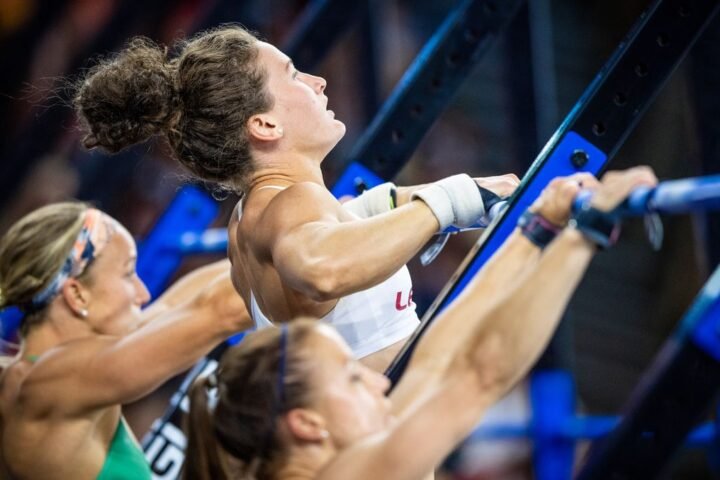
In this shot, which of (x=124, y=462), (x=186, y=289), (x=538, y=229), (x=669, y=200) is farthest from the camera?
(x=186, y=289)

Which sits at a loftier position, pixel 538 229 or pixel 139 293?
pixel 538 229

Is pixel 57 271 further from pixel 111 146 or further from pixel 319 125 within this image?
pixel 319 125

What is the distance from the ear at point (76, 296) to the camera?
7.82ft

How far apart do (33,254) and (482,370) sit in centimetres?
133

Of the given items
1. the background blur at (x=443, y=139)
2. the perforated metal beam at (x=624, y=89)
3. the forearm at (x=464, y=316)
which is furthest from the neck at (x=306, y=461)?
the background blur at (x=443, y=139)

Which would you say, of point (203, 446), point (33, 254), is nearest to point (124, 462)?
point (33, 254)

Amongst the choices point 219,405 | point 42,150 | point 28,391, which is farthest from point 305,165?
point 42,150

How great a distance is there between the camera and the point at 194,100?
73.6 inches

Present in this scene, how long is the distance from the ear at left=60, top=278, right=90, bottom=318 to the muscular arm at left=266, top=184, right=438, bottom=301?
83 cm

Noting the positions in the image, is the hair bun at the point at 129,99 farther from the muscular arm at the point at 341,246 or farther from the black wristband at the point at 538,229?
the black wristband at the point at 538,229

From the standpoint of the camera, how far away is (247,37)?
1.92 metres

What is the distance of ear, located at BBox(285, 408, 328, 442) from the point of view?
143 centimetres

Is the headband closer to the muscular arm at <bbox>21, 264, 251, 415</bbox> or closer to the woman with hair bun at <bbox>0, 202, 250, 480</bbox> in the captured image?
the woman with hair bun at <bbox>0, 202, 250, 480</bbox>

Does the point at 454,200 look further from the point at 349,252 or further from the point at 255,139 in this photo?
the point at 255,139
